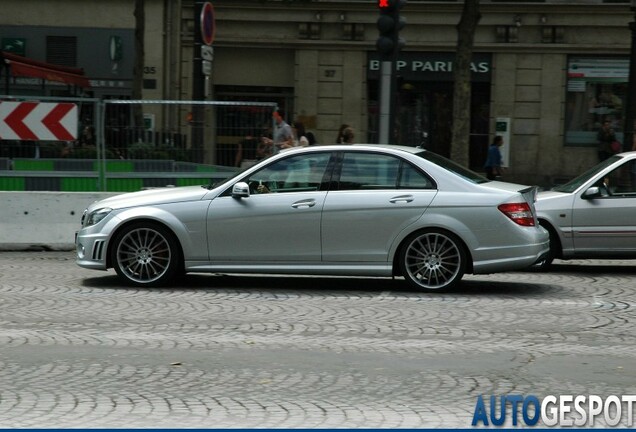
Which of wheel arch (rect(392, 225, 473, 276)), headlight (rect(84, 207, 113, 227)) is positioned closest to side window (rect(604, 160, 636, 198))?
wheel arch (rect(392, 225, 473, 276))

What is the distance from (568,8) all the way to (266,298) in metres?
21.0

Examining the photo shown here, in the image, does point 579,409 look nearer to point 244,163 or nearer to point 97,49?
point 244,163

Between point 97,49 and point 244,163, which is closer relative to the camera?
point 244,163

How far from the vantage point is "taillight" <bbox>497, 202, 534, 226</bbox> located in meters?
9.80

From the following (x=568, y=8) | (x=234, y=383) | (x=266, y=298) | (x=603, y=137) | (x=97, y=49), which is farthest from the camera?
(x=97, y=49)

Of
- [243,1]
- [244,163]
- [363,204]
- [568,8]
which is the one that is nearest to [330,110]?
[243,1]

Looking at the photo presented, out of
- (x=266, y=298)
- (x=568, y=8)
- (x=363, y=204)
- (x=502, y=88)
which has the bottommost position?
(x=266, y=298)

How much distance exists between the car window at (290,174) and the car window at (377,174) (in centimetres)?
22

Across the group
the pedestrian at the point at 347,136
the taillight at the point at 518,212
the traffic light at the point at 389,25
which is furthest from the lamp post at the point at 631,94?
the taillight at the point at 518,212

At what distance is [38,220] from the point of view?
1415 cm

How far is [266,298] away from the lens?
9.70m

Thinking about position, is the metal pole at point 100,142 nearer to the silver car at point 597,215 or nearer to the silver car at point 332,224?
the silver car at point 332,224

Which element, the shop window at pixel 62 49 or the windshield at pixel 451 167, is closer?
the windshield at pixel 451 167

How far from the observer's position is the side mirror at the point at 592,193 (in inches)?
462
